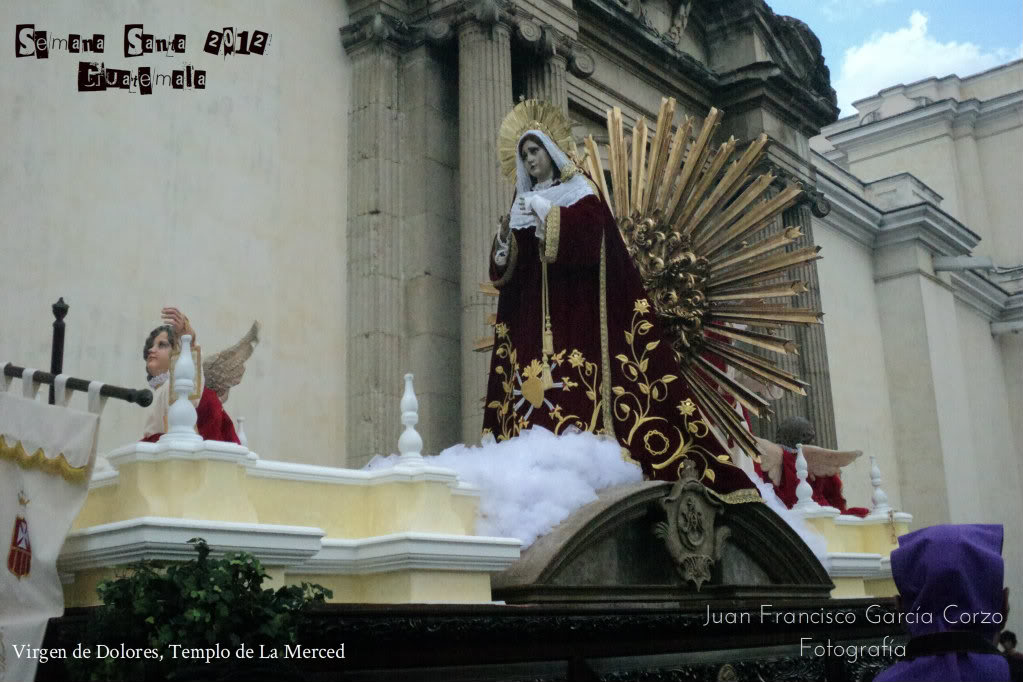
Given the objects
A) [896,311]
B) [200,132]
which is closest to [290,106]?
[200,132]

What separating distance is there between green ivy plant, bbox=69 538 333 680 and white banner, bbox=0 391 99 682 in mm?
238

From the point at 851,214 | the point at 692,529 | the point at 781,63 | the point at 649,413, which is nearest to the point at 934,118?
the point at 851,214

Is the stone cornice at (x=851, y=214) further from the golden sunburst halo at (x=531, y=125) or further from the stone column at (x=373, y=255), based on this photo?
the golden sunburst halo at (x=531, y=125)

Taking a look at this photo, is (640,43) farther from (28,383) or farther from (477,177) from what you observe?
(28,383)

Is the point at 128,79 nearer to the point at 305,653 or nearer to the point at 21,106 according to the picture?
the point at 21,106

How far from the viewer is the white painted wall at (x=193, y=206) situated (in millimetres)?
7043

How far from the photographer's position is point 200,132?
26.5 feet

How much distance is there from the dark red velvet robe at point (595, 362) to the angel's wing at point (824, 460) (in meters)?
2.59

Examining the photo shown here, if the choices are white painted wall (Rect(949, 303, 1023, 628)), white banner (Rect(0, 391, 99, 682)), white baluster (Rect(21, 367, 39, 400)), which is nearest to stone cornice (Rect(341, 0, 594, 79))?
white baluster (Rect(21, 367, 39, 400))

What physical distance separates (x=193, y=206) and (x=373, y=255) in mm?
1511

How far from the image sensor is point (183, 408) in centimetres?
373

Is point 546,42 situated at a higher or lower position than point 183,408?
higher

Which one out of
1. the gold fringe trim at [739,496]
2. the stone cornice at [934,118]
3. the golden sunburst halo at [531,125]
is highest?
the stone cornice at [934,118]

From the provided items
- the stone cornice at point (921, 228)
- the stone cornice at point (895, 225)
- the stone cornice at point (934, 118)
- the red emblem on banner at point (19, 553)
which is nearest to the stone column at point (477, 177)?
the red emblem on banner at point (19, 553)
